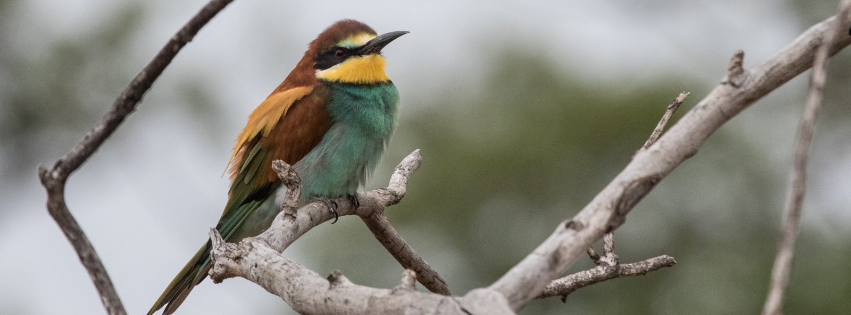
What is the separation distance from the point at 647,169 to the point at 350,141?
1.94 m

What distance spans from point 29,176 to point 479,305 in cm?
874

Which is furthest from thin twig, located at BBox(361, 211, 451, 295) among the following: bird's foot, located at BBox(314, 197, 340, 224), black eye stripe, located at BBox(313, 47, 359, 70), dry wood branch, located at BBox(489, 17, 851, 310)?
dry wood branch, located at BBox(489, 17, 851, 310)

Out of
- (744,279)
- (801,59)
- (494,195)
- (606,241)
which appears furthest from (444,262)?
(801,59)

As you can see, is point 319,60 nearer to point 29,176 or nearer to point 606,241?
point 606,241

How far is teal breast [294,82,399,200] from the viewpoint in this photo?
10.4 ft

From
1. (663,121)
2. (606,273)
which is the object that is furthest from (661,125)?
(606,273)

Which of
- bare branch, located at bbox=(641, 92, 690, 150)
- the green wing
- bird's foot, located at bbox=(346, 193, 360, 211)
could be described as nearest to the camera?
bare branch, located at bbox=(641, 92, 690, 150)

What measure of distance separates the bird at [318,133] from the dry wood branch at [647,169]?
1.68 m

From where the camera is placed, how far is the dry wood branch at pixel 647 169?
135 cm

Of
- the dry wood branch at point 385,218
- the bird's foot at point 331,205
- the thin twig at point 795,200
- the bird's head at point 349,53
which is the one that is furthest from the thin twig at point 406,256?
the thin twig at point 795,200

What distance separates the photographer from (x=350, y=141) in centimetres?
327

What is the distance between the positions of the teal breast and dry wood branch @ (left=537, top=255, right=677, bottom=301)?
1.01m

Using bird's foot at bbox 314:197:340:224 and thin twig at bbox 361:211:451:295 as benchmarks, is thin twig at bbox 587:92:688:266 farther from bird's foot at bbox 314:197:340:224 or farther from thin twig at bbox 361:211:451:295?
bird's foot at bbox 314:197:340:224

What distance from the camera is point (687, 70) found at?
13438 millimetres
